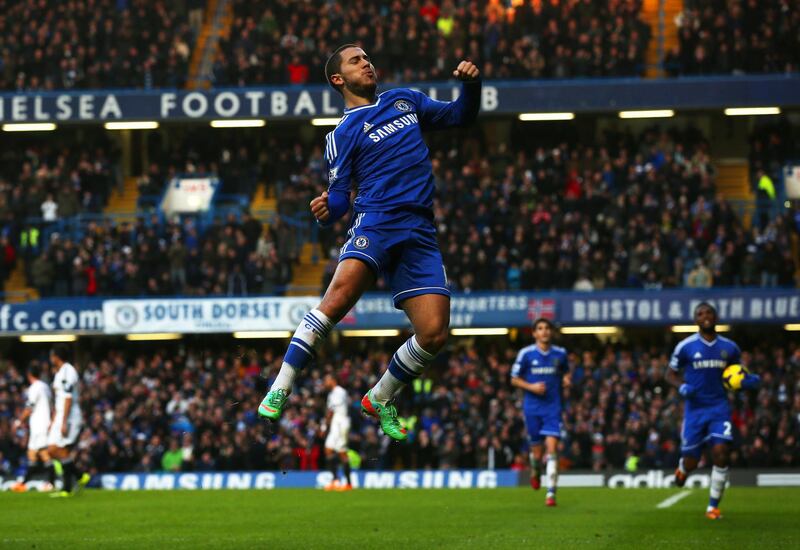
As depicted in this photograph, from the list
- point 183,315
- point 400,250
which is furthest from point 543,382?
point 183,315

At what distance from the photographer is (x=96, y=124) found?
36969 millimetres

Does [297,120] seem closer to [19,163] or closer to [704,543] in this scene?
[19,163]

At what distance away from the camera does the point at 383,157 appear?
9.48 meters

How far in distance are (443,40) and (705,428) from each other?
21.5 meters

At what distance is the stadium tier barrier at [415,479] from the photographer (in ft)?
88.8

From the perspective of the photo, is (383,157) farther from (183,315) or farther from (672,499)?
(183,315)

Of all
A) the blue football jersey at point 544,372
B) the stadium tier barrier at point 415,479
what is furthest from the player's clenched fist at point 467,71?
the stadium tier barrier at point 415,479

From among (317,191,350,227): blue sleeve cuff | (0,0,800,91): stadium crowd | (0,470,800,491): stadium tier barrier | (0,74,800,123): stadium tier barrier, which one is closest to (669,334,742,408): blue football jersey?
(317,191,350,227): blue sleeve cuff

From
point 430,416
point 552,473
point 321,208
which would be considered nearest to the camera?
point 321,208

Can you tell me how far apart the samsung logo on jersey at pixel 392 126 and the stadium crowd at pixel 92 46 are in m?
27.2

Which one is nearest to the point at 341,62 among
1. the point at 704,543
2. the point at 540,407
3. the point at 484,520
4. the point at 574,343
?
the point at 704,543

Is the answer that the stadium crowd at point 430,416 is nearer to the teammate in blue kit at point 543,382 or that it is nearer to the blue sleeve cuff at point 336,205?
the teammate in blue kit at point 543,382

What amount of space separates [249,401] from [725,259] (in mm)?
11818

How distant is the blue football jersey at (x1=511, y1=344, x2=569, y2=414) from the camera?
18.6m
